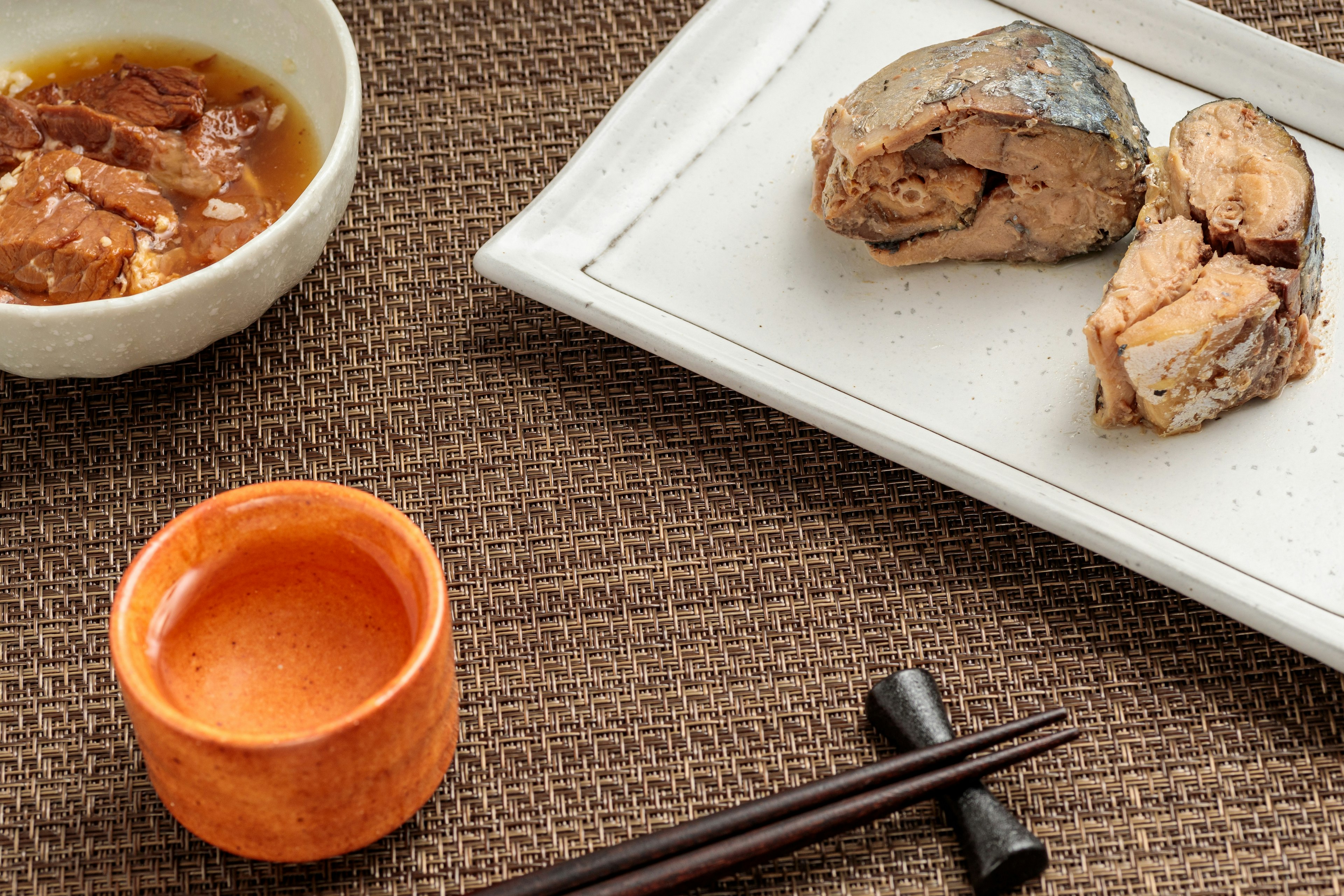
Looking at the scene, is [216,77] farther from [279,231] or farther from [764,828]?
[764,828]

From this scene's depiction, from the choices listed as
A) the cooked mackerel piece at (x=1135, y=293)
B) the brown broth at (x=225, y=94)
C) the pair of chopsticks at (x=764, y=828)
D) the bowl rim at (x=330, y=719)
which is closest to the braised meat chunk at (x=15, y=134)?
the brown broth at (x=225, y=94)

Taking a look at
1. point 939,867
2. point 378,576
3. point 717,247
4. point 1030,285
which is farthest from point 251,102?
point 939,867

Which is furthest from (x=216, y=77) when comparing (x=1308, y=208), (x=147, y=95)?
(x=1308, y=208)

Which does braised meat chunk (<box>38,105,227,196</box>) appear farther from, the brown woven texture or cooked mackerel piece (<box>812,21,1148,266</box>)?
cooked mackerel piece (<box>812,21,1148,266</box>)

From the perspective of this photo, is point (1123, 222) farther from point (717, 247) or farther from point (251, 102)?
point (251, 102)

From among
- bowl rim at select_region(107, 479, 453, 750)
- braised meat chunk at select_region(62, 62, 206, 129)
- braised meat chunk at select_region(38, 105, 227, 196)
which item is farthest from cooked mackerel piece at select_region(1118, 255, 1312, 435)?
braised meat chunk at select_region(62, 62, 206, 129)

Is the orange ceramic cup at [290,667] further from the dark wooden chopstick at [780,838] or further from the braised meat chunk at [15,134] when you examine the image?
the braised meat chunk at [15,134]
